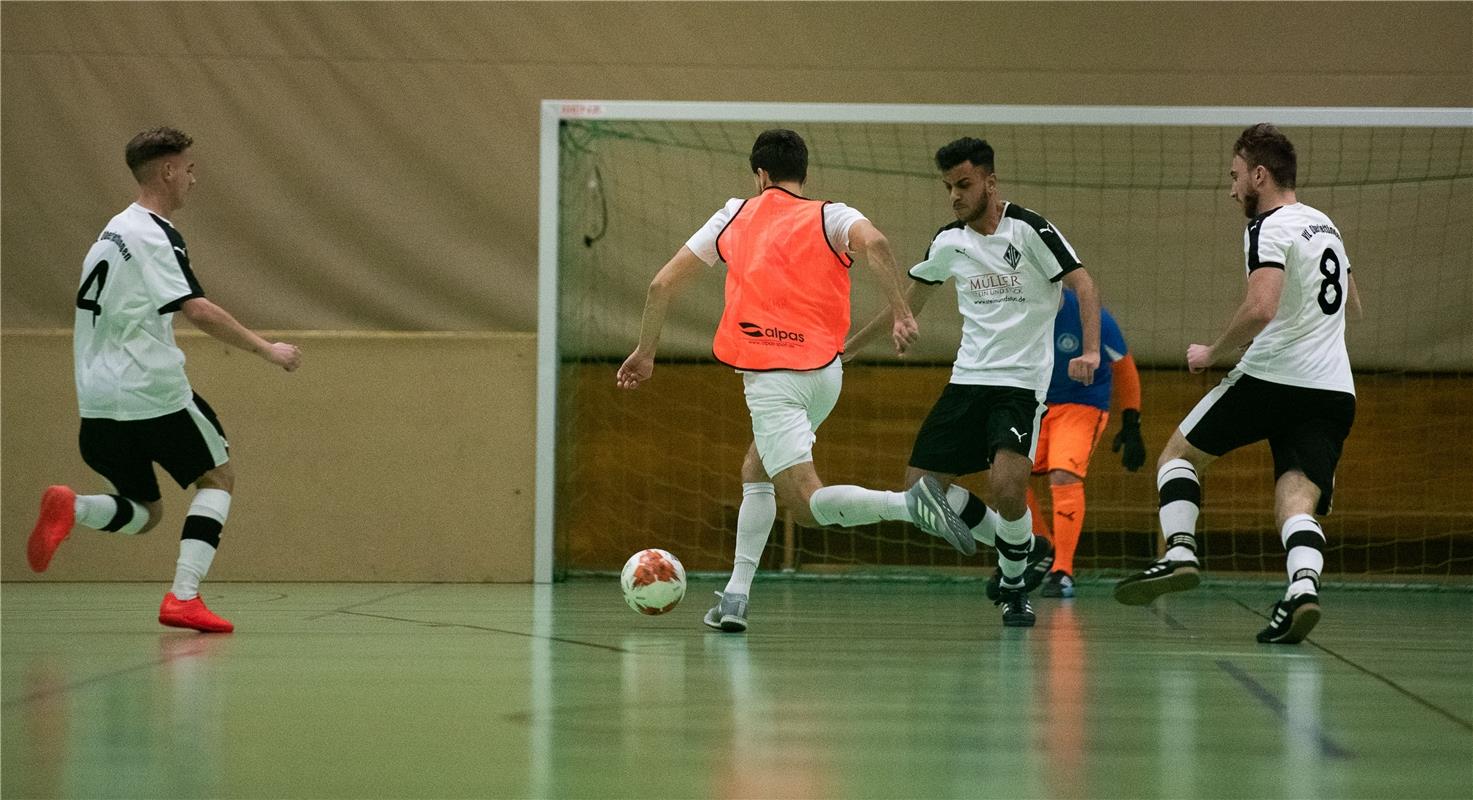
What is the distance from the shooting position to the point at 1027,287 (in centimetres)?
637

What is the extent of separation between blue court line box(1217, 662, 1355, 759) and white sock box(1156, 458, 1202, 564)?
734 mm

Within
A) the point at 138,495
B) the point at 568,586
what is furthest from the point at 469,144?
the point at 138,495

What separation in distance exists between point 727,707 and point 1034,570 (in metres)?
3.77

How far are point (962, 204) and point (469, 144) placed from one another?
185 inches

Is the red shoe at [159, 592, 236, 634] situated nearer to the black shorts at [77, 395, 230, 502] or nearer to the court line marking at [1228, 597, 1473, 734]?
the black shorts at [77, 395, 230, 502]

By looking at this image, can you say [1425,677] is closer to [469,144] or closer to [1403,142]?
[1403,142]

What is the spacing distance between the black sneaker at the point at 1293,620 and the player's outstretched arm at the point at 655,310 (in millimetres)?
2540

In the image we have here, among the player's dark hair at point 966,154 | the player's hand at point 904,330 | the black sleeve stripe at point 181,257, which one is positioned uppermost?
the player's dark hair at point 966,154

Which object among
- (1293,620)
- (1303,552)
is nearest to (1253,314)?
(1303,552)

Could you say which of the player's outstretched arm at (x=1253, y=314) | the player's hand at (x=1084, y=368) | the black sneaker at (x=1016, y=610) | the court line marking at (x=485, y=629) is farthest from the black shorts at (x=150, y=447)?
the player's outstretched arm at (x=1253, y=314)

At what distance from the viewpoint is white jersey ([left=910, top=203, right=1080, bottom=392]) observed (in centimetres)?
631

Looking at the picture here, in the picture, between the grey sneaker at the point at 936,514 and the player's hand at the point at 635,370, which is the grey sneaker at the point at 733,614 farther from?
the grey sneaker at the point at 936,514

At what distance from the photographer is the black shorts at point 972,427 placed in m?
6.26

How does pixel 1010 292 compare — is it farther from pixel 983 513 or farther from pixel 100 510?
pixel 100 510
